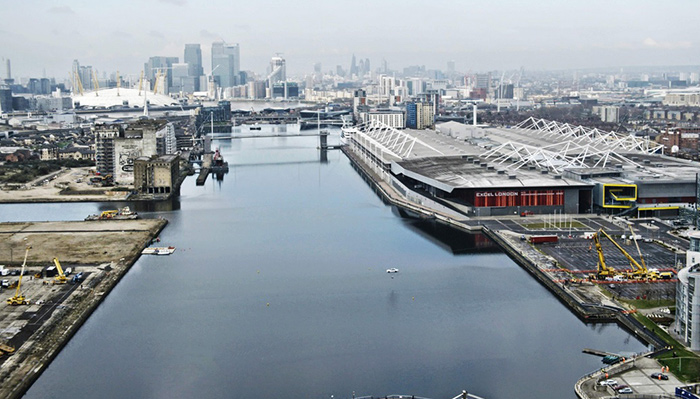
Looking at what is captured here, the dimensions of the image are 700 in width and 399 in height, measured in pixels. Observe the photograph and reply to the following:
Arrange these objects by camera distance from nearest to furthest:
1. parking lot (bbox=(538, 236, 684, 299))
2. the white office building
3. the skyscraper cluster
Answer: the white office building < parking lot (bbox=(538, 236, 684, 299)) < the skyscraper cluster

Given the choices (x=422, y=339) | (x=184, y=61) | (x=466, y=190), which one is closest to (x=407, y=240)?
(x=466, y=190)

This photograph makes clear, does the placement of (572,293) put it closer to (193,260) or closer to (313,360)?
(313,360)

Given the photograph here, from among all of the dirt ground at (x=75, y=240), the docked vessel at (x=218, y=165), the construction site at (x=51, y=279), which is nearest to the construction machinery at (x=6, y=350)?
the construction site at (x=51, y=279)

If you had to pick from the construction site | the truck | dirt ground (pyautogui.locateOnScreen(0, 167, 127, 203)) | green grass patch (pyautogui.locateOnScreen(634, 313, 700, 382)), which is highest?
dirt ground (pyautogui.locateOnScreen(0, 167, 127, 203))

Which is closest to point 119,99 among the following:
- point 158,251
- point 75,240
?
point 75,240

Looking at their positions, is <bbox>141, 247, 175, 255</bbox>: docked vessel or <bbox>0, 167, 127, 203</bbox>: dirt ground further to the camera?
<bbox>0, 167, 127, 203</bbox>: dirt ground

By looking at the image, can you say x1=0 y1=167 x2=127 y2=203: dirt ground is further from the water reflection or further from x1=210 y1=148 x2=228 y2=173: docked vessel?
the water reflection

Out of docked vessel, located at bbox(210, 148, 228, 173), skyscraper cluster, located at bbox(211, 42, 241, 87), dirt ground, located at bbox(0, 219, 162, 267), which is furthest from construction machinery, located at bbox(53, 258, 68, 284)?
skyscraper cluster, located at bbox(211, 42, 241, 87)

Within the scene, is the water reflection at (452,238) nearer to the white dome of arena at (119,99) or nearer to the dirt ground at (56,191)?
the dirt ground at (56,191)

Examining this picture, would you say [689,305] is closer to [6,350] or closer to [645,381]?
[645,381]
